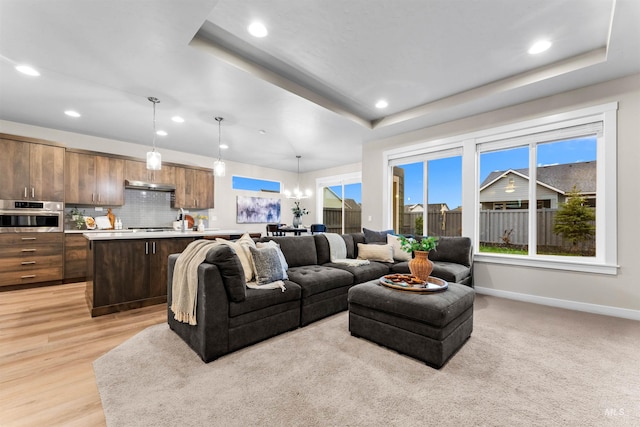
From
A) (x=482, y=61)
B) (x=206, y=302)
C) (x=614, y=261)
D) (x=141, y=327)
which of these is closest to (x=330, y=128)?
(x=482, y=61)

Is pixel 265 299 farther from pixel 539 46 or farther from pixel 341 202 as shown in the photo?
pixel 341 202

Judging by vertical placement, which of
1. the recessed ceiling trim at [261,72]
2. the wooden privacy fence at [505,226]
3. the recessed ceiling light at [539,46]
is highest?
the recessed ceiling light at [539,46]

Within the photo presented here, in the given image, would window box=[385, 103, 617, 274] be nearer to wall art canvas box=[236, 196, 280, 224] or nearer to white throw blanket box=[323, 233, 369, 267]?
white throw blanket box=[323, 233, 369, 267]

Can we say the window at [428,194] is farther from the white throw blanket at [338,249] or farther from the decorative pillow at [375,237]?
the white throw blanket at [338,249]

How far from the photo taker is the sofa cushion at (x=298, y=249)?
342 cm

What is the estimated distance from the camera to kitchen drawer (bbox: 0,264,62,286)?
12.8ft

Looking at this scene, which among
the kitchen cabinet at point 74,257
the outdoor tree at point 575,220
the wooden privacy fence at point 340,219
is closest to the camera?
the outdoor tree at point 575,220

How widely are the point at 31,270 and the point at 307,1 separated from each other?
554 cm

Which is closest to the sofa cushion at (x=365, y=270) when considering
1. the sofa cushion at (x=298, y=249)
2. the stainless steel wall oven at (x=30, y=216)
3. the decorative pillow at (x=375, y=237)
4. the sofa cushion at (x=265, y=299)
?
the sofa cushion at (x=298, y=249)

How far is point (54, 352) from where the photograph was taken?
2.20 metres

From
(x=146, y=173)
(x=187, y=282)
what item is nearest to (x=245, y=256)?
(x=187, y=282)

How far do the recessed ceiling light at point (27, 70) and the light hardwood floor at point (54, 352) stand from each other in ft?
9.13

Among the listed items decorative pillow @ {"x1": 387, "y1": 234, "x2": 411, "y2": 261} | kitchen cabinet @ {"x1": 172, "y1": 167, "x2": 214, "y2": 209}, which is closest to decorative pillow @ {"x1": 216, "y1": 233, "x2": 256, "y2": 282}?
decorative pillow @ {"x1": 387, "y1": 234, "x2": 411, "y2": 261}

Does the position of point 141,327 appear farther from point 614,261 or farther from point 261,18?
point 614,261
